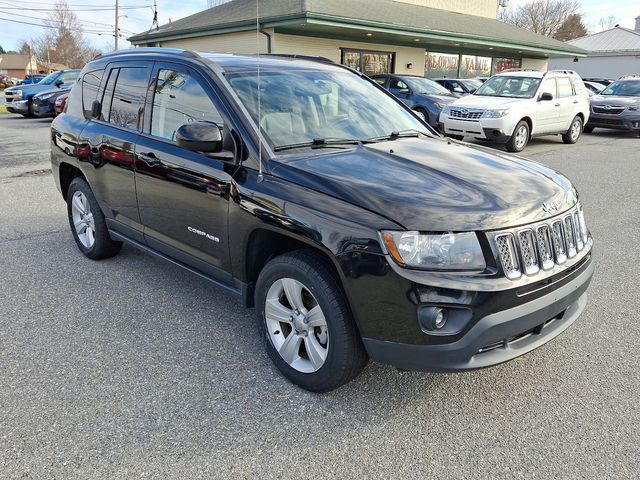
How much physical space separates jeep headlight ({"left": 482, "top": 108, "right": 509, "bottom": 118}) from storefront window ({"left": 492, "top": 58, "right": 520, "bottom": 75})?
18266 mm

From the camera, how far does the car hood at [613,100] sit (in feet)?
52.4

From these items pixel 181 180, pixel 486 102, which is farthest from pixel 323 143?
pixel 486 102

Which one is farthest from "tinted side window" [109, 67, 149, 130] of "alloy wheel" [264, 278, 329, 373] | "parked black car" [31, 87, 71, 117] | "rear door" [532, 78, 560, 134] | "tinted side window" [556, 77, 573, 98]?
"parked black car" [31, 87, 71, 117]

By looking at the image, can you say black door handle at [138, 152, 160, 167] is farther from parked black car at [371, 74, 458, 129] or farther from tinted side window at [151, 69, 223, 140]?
parked black car at [371, 74, 458, 129]

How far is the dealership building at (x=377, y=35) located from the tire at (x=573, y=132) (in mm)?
7923

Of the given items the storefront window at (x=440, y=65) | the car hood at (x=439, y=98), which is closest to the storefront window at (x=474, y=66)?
the storefront window at (x=440, y=65)

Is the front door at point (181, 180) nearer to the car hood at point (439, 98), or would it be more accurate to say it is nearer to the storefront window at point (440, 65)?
the car hood at point (439, 98)

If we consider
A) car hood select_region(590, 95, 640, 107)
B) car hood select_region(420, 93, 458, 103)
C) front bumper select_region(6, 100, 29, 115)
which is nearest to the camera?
car hood select_region(420, 93, 458, 103)

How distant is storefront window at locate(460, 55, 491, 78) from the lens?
85.2 feet

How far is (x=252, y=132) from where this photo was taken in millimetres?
3193

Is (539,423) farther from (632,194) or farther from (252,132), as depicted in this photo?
(632,194)

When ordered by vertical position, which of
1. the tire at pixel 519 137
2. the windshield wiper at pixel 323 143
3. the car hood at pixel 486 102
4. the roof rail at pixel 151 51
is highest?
the roof rail at pixel 151 51

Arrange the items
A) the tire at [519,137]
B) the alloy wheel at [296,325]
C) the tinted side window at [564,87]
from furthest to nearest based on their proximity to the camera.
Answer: the tinted side window at [564,87] < the tire at [519,137] < the alloy wheel at [296,325]

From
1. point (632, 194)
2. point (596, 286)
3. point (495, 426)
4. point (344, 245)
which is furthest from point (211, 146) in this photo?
point (632, 194)
